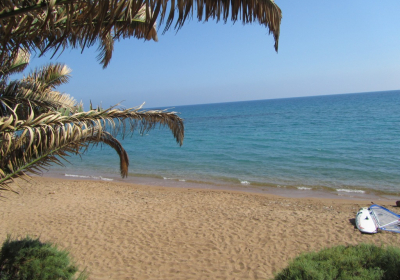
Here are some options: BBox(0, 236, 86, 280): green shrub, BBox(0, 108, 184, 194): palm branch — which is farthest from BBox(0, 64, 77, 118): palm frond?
Result: BBox(0, 236, 86, 280): green shrub

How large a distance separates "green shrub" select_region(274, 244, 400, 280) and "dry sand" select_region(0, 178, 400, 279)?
78.8 inches

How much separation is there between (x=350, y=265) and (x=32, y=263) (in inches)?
144

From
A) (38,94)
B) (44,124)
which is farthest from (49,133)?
(38,94)

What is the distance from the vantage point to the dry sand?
18.7 ft

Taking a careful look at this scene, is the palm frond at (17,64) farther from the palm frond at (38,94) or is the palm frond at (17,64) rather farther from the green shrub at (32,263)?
the green shrub at (32,263)

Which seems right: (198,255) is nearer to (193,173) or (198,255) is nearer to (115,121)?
(115,121)

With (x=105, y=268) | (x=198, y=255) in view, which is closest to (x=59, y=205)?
(x=105, y=268)

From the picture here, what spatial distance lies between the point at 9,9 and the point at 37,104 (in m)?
1.65

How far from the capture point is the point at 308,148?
829 inches

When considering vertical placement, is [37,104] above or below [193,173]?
above

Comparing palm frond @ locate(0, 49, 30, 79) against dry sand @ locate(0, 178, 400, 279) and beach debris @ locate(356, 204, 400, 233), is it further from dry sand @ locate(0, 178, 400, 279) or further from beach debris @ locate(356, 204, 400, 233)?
beach debris @ locate(356, 204, 400, 233)

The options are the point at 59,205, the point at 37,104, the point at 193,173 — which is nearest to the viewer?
the point at 37,104

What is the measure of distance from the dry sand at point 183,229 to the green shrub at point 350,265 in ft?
6.57

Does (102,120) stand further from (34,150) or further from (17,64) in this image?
(17,64)
